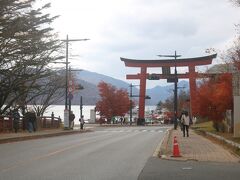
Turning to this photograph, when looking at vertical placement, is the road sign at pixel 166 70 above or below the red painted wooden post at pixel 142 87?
above

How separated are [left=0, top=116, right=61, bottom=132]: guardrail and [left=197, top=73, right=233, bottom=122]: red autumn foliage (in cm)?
1396

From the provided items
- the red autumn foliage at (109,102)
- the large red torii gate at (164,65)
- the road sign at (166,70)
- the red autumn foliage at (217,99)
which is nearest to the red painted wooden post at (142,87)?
the large red torii gate at (164,65)

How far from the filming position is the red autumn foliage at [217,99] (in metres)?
38.6

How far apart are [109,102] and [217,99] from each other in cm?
5115

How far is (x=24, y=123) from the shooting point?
41.1 meters

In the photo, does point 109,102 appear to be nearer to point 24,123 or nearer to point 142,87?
point 142,87

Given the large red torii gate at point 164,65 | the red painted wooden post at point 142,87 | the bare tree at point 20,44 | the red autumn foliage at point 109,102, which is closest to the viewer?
the bare tree at point 20,44

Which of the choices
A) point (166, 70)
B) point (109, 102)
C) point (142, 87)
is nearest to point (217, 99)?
point (166, 70)

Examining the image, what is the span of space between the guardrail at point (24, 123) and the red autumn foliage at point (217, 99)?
45.8 ft

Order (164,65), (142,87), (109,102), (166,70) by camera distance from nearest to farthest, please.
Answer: (166,70), (164,65), (142,87), (109,102)

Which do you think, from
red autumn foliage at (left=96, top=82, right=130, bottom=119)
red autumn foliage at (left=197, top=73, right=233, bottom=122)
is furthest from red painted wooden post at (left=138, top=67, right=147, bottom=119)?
red autumn foliage at (left=197, top=73, right=233, bottom=122)

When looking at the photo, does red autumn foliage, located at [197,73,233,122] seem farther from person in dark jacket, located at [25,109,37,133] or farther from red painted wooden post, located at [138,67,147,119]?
red painted wooden post, located at [138,67,147,119]

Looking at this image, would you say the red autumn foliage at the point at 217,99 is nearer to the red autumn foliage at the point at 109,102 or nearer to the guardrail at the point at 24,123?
the guardrail at the point at 24,123

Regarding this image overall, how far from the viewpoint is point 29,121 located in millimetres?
38344
